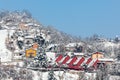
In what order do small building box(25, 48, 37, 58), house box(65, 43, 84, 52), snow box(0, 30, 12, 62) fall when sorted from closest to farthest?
small building box(25, 48, 37, 58), snow box(0, 30, 12, 62), house box(65, 43, 84, 52)

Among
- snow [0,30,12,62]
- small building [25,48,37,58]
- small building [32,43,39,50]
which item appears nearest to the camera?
small building [25,48,37,58]

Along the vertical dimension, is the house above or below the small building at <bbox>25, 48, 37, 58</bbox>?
above

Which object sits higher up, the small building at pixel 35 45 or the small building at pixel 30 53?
the small building at pixel 35 45

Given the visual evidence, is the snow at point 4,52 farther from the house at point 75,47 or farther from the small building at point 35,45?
the house at point 75,47

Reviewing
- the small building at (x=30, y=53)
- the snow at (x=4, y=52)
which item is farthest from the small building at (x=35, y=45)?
the snow at (x=4, y=52)

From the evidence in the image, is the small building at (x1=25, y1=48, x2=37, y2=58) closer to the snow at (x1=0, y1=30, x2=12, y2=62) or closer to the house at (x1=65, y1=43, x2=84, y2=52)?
the snow at (x1=0, y1=30, x2=12, y2=62)

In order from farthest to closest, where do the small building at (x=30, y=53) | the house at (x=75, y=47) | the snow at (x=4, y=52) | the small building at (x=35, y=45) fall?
the house at (x=75, y=47) → the small building at (x=35, y=45) → the snow at (x=4, y=52) → the small building at (x=30, y=53)

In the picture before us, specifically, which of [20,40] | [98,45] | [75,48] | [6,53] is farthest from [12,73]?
[98,45]

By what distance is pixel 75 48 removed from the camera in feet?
268

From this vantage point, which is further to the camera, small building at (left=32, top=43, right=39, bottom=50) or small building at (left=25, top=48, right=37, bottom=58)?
small building at (left=32, top=43, right=39, bottom=50)

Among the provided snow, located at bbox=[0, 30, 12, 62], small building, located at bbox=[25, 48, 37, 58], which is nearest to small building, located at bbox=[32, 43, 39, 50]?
small building, located at bbox=[25, 48, 37, 58]

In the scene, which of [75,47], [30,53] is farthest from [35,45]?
[75,47]

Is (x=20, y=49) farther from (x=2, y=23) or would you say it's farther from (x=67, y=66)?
(x=2, y=23)

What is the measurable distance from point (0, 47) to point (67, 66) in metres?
15.8
